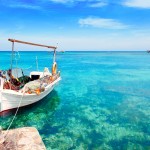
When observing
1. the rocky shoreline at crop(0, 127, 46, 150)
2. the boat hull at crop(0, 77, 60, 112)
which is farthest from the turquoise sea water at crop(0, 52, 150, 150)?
the rocky shoreline at crop(0, 127, 46, 150)

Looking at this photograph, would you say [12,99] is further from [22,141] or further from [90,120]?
[22,141]

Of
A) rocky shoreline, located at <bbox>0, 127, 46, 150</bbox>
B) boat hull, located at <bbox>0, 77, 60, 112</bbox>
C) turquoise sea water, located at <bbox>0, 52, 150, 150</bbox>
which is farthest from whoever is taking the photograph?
boat hull, located at <bbox>0, 77, 60, 112</bbox>

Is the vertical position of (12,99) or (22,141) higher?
(12,99)

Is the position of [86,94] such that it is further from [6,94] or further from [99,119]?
[6,94]

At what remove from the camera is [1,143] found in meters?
7.96

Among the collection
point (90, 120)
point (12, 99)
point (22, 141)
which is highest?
point (12, 99)

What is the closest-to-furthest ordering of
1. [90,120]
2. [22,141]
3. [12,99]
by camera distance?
[22,141] → [12,99] → [90,120]

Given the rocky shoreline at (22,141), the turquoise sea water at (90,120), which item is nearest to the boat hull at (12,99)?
the turquoise sea water at (90,120)

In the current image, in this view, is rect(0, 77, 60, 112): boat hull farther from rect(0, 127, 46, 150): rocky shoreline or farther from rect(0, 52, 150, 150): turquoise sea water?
rect(0, 127, 46, 150): rocky shoreline

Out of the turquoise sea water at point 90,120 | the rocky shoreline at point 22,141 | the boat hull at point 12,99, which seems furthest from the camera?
the boat hull at point 12,99

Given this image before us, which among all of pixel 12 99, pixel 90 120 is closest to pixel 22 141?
pixel 12 99

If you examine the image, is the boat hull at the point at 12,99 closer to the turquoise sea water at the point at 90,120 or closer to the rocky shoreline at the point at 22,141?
the turquoise sea water at the point at 90,120

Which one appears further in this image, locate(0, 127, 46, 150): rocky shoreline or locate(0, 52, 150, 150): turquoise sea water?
locate(0, 52, 150, 150): turquoise sea water

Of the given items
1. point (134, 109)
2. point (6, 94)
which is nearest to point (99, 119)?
point (134, 109)
